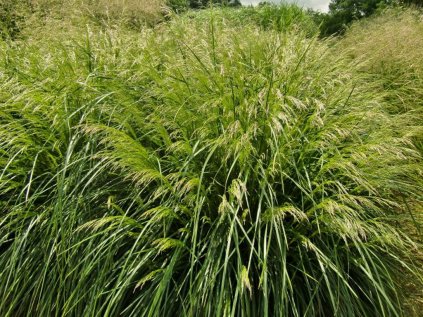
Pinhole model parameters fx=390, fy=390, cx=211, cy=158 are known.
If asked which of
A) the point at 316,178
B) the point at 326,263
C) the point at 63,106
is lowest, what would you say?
the point at 326,263

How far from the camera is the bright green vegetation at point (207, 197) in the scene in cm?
153

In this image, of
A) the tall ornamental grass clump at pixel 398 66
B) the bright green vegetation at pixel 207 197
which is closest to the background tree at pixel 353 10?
the tall ornamental grass clump at pixel 398 66

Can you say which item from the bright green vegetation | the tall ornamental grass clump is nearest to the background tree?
the tall ornamental grass clump

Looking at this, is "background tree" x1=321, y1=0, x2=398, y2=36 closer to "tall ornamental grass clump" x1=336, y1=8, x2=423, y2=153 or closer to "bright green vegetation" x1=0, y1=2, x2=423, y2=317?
"tall ornamental grass clump" x1=336, y1=8, x2=423, y2=153

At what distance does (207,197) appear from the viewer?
1.70m

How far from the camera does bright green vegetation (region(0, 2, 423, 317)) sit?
1528mm

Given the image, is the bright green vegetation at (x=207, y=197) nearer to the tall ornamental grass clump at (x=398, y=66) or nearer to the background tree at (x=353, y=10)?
the tall ornamental grass clump at (x=398, y=66)

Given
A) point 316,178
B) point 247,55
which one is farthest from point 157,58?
point 316,178

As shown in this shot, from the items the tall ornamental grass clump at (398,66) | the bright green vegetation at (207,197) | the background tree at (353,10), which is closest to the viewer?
the bright green vegetation at (207,197)

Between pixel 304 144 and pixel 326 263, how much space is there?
57 centimetres

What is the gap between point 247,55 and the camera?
249 centimetres

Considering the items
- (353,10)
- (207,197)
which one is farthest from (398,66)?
(353,10)

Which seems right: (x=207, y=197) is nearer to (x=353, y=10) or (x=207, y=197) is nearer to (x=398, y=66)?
(x=398, y=66)

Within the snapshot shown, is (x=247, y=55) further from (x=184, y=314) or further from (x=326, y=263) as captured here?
(x=184, y=314)
